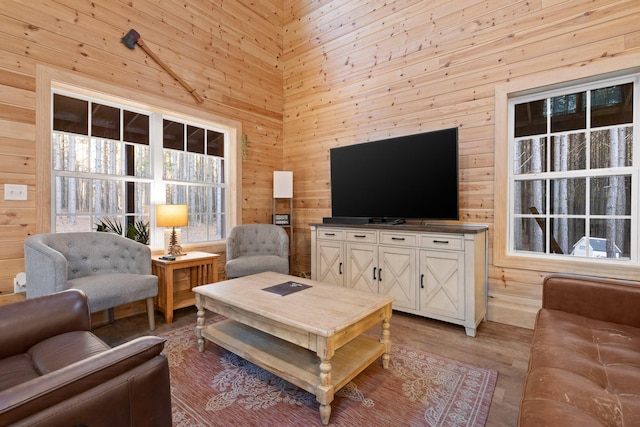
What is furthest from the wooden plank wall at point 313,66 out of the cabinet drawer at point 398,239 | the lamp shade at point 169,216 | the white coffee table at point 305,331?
the white coffee table at point 305,331

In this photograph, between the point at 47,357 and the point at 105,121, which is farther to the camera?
the point at 105,121

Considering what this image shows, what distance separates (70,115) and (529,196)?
4473 mm

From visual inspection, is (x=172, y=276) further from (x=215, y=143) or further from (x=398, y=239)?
(x=398, y=239)

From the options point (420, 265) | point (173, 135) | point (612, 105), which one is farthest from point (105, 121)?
point (612, 105)

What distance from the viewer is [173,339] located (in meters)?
2.56

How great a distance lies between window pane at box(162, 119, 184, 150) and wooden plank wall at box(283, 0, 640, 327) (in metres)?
1.61

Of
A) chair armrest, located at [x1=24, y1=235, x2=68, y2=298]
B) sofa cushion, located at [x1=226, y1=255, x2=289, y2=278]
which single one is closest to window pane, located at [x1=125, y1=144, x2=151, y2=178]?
chair armrest, located at [x1=24, y1=235, x2=68, y2=298]

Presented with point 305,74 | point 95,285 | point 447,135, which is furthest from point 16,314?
point 305,74

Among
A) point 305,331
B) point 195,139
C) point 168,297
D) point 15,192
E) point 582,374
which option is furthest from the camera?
point 195,139

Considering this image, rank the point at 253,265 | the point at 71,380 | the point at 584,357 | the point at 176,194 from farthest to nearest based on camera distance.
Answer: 1. the point at 176,194
2. the point at 253,265
3. the point at 584,357
4. the point at 71,380

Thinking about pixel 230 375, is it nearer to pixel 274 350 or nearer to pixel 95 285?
pixel 274 350

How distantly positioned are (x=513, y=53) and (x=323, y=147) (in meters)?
2.41

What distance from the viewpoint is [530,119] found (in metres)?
2.96

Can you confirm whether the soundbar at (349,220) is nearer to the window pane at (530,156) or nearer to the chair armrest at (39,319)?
the window pane at (530,156)
